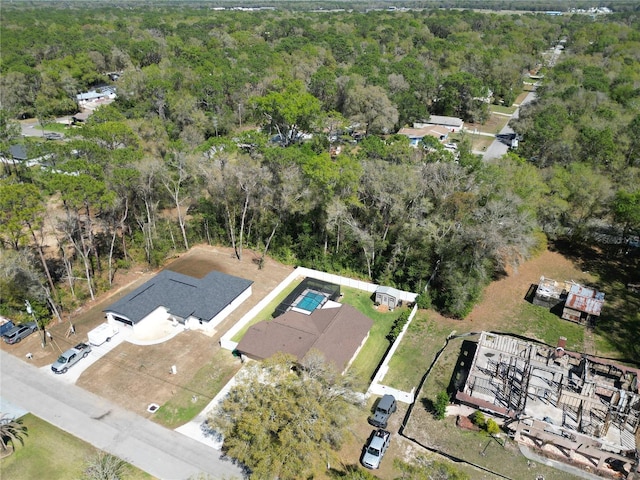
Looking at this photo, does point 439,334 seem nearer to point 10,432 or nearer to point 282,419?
point 282,419

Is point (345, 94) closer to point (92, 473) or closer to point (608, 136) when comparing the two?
point (608, 136)

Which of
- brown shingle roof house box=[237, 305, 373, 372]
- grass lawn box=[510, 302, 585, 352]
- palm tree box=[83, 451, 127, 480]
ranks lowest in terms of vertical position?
grass lawn box=[510, 302, 585, 352]

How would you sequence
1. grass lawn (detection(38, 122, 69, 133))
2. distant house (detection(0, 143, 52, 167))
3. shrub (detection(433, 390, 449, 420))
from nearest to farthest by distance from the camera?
shrub (detection(433, 390, 449, 420)) → distant house (detection(0, 143, 52, 167)) → grass lawn (detection(38, 122, 69, 133))

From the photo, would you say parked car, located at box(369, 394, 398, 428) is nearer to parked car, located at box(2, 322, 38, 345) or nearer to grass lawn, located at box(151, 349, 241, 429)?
grass lawn, located at box(151, 349, 241, 429)

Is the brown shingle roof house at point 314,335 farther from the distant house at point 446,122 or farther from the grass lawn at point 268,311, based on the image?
the distant house at point 446,122

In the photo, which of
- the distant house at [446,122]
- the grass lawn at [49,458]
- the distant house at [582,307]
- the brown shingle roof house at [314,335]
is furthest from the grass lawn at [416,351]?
the distant house at [446,122]

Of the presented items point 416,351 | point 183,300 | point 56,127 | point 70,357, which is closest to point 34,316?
point 70,357

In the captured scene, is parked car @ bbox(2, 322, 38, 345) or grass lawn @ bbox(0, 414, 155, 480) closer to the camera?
grass lawn @ bbox(0, 414, 155, 480)

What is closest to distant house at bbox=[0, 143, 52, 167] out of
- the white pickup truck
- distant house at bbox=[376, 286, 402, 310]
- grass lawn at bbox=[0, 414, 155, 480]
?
the white pickup truck
